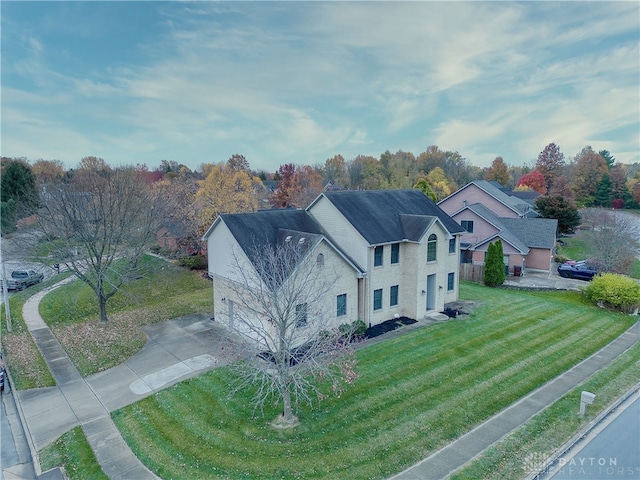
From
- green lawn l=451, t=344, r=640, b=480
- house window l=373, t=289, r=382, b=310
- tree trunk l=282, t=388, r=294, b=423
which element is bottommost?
green lawn l=451, t=344, r=640, b=480

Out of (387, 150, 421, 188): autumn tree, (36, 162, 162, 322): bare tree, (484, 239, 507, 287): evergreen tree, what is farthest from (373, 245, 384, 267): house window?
(387, 150, 421, 188): autumn tree

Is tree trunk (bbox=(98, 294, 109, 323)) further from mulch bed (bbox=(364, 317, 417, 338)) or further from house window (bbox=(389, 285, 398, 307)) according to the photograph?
house window (bbox=(389, 285, 398, 307))

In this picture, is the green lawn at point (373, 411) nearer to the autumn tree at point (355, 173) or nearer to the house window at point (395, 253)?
the house window at point (395, 253)

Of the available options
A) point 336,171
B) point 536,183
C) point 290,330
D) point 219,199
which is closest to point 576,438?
point 290,330

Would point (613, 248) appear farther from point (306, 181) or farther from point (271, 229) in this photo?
point (306, 181)

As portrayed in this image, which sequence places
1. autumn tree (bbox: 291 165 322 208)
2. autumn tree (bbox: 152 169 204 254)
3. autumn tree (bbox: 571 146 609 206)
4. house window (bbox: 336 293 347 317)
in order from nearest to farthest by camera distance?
1. house window (bbox: 336 293 347 317)
2. autumn tree (bbox: 152 169 204 254)
3. autumn tree (bbox: 291 165 322 208)
4. autumn tree (bbox: 571 146 609 206)

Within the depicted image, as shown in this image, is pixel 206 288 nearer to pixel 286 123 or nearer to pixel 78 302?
pixel 78 302

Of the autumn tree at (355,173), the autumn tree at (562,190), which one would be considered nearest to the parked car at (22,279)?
the autumn tree at (355,173)
